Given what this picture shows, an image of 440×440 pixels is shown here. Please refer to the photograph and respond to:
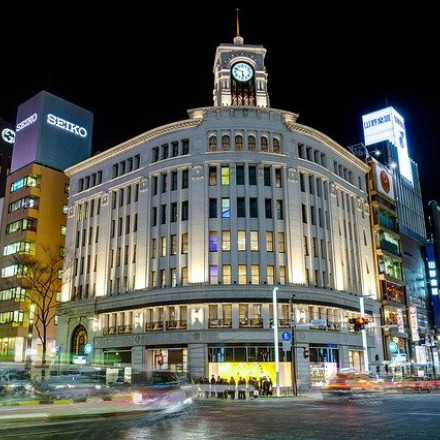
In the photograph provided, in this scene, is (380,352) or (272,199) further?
(380,352)

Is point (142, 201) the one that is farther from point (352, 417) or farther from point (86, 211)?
point (352, 417)

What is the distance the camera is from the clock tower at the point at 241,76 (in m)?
60.2

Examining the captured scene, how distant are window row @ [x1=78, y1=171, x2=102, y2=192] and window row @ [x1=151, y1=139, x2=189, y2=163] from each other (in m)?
9.69

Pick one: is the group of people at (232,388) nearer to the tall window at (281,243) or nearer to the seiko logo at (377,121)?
the tall window at (281,243)

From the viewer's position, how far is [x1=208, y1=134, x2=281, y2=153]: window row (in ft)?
165

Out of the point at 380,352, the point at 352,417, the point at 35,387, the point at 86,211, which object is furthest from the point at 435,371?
the point at 35,387

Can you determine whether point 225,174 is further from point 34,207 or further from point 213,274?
point 34,207

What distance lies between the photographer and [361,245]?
58.7 m

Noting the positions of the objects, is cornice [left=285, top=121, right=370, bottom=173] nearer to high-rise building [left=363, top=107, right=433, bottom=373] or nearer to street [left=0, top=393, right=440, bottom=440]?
high-rise building [left=363, top=107, right=433, bottom=373]

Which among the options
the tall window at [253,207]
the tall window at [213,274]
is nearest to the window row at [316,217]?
the tall window at [253,207]

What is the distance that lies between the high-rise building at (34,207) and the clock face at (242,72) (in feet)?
99.7

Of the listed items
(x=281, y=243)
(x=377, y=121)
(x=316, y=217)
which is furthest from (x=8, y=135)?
(x=377, y=121)

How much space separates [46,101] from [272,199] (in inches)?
1729

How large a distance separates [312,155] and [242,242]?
1362cm
